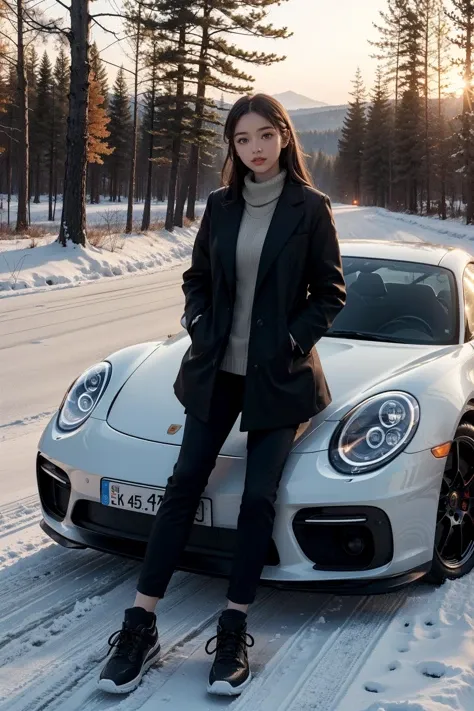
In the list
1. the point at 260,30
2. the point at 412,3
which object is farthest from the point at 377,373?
the point at 412,3

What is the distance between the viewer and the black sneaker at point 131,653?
2.56 meters

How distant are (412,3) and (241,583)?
64.0 m

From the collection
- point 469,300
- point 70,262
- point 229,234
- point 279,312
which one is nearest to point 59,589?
point 279,312

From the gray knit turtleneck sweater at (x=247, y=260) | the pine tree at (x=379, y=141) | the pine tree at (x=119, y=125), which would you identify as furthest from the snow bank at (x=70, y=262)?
the pine tree at (x=379, y=141)

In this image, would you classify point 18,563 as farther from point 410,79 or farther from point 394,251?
point 410,79

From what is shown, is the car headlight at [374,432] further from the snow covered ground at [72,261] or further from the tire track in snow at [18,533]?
the snow covered ground at [72,261]

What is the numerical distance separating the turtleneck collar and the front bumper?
38.9 inches

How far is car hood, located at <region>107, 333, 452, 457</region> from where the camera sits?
3256mm

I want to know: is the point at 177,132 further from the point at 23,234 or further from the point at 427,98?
the point at 427,98

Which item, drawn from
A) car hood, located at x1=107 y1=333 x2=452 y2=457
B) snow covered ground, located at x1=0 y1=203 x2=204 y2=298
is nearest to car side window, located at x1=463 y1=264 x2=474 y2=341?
car hood, located at x1=107 y1=333 x2=452 y2=457

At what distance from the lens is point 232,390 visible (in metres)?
3.03

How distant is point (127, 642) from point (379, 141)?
8363cm

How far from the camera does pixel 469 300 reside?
4359 millimetres

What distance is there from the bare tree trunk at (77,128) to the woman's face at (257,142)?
14.0 metres
